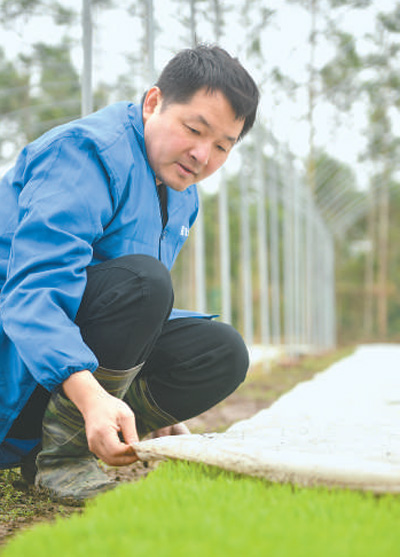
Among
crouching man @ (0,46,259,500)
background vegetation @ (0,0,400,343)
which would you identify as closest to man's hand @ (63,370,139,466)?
crouching man @ (0,46,259,500)

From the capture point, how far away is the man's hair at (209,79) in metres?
1.56

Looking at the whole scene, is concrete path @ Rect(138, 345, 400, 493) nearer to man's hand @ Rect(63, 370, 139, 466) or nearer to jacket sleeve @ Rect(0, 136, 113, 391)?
man's hand @ Rect(63, 370, 139, 466)

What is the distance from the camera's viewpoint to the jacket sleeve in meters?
1.23

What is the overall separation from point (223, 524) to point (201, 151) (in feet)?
2.95

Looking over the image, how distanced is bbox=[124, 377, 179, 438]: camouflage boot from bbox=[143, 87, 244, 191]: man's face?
0.57m

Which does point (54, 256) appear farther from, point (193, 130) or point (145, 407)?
point (145, 407)

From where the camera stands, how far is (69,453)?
156 centimetres

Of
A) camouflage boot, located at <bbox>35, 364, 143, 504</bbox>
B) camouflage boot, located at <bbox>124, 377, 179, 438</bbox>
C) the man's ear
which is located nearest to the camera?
camouflage boot, located at <bbox>35, 364, 143, 504</bbox>

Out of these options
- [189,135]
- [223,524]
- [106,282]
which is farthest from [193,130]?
[223,524]

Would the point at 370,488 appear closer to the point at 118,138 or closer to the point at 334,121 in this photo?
the point at 118,138

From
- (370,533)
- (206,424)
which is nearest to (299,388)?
(206,424)

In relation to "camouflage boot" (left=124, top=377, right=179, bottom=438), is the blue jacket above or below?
above

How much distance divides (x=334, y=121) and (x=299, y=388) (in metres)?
14.6

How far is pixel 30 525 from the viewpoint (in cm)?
135
